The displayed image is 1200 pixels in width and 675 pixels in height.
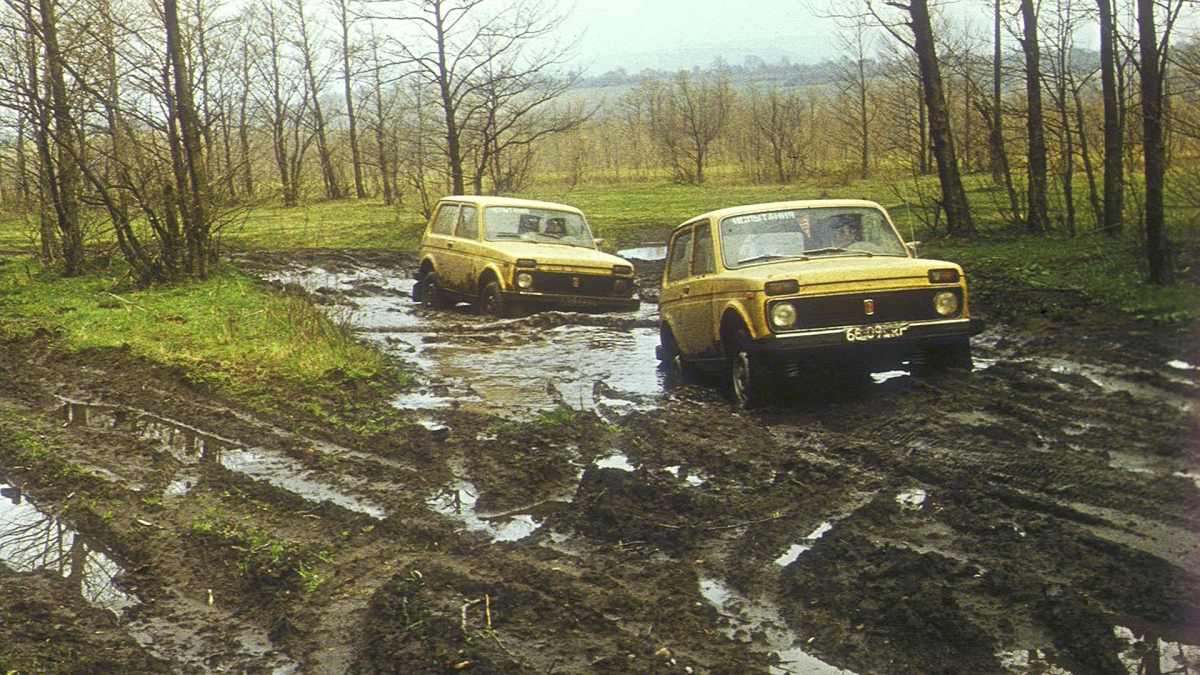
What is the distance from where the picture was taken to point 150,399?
9.51 m

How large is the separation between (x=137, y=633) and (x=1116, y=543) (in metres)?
4.02

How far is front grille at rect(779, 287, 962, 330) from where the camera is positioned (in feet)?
27.0

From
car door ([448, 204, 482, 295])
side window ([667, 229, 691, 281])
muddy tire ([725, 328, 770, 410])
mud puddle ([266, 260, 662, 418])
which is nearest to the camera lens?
muddy tire ([725, 328, 770, 410])

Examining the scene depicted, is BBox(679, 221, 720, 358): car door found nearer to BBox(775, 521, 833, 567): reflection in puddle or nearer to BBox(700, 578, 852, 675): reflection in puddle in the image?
BBox(775, 521, 833, 567): reflection in puddle

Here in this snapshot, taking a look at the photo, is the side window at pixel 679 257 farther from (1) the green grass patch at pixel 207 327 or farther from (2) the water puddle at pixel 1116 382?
(2) the water puddle at pixel 1116 382

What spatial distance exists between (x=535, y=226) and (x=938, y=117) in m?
8.21

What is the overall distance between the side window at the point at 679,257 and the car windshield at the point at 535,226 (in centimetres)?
483

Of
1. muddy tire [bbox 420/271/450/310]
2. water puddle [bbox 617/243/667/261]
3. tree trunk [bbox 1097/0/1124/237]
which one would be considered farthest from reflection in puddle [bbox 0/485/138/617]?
water puddle [bbox 617/243/667/261]

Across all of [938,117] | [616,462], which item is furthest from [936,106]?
[616,462]

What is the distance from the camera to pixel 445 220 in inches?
659

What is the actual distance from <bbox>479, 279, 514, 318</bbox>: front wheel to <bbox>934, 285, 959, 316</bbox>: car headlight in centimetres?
697

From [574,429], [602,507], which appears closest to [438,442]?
[574,429]

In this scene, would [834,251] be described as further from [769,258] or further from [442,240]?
[442,240]

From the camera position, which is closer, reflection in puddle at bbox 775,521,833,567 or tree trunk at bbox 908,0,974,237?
reflection in puddle at bbox 775,521,833,567
